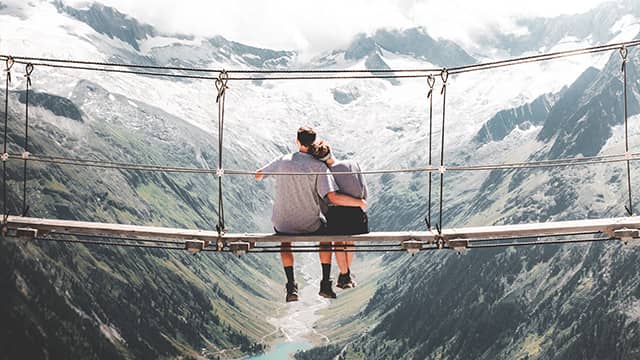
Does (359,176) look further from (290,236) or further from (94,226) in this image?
(94,226)

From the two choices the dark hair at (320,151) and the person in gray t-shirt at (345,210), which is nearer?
the dark hair at (320,151)

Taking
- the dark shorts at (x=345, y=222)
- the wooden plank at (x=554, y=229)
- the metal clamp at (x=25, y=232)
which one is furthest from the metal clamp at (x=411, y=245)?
the metal clamp at (x=25, y=232)

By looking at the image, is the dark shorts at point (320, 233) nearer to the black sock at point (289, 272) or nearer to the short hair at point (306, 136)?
the black sock at point (289, 272)

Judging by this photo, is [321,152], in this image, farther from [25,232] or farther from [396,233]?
[25,232]

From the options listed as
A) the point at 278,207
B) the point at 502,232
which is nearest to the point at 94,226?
the point at 278,207

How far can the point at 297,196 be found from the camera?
1545 centimetres

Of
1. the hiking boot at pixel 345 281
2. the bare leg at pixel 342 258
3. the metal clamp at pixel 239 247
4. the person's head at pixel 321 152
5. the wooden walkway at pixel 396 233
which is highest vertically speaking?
the person's head at pixel 321 152

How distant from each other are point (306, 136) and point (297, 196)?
1.26 meters

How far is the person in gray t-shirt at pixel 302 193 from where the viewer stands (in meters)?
15.1

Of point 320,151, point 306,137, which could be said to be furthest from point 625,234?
point 306,137

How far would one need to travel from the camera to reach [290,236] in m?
15.2

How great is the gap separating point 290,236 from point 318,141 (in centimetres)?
194

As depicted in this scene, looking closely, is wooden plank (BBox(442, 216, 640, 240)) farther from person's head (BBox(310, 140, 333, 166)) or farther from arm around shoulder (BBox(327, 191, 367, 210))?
person's head (BBox(310, 140, 333, 166))

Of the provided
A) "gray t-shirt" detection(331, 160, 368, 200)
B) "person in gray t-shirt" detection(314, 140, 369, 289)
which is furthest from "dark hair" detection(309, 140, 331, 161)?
"gray t-shirt" detection(331, 160, 368, 200)
